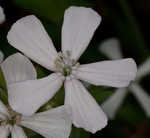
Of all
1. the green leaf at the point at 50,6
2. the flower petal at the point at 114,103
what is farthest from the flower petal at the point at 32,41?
the flower petal at the point at 114,103

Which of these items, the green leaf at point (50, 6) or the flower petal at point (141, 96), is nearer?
the green leaf at point (50, 6)

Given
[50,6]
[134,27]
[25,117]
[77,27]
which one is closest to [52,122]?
[25,117]

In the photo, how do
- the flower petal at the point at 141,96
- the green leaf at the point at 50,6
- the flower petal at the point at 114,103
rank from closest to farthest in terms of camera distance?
the green leaf at the point at 50,6
the flower petal at the point at 114,103
the flower petal at the point at 141,96

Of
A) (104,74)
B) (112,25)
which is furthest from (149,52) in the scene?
(104,74)

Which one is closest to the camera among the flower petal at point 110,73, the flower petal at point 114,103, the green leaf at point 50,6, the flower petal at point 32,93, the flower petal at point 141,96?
the flower petal at point 32,93

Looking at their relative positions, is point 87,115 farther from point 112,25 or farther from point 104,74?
point 112,25

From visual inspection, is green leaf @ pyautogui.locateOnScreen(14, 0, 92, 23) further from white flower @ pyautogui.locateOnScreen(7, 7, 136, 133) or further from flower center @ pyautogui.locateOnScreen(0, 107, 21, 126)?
flower center @ pyautogui.locateOnScreen(0, 107, 21, 126)

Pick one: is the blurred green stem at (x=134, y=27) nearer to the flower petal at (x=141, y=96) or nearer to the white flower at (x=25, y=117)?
the flower petal at (x=141, y=96)
